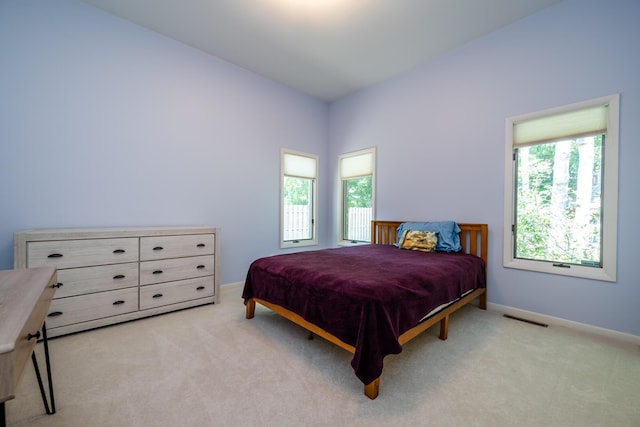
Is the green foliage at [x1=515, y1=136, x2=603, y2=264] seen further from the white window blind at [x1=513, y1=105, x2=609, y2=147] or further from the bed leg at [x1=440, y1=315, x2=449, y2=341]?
the bed leg at [x1=440, y1=315, x2=449, y2=341]

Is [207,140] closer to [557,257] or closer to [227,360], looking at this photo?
[227,360]

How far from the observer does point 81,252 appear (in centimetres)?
221

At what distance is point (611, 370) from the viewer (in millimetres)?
1751

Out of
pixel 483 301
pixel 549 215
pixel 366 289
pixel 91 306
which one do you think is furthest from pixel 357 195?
pixel 91 306

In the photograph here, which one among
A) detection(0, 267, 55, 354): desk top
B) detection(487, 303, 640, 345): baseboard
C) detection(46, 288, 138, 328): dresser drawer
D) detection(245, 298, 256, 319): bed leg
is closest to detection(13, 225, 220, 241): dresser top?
detection(46, 288, 138, 328): dresser drawer

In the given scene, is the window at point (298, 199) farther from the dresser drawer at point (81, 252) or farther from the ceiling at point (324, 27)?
the dresser drawer at point (81, 252)

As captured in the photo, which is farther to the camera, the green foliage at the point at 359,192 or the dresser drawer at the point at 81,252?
the green foliage at the point at 359,192

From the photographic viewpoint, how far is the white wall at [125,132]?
226 cm

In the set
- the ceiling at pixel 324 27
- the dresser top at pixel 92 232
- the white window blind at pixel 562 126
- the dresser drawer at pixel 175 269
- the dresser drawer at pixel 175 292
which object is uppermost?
the ceiling at pixel 324 27

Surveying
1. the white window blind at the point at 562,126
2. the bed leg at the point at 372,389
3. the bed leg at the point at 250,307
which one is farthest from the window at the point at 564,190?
the bed leg at the point at 250,307

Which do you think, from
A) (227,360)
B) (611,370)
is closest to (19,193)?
(227,360)

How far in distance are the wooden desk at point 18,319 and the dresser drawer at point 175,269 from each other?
1.34 m

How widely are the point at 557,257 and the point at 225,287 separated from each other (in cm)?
380

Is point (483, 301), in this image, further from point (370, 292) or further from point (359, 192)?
point (359, 192)
